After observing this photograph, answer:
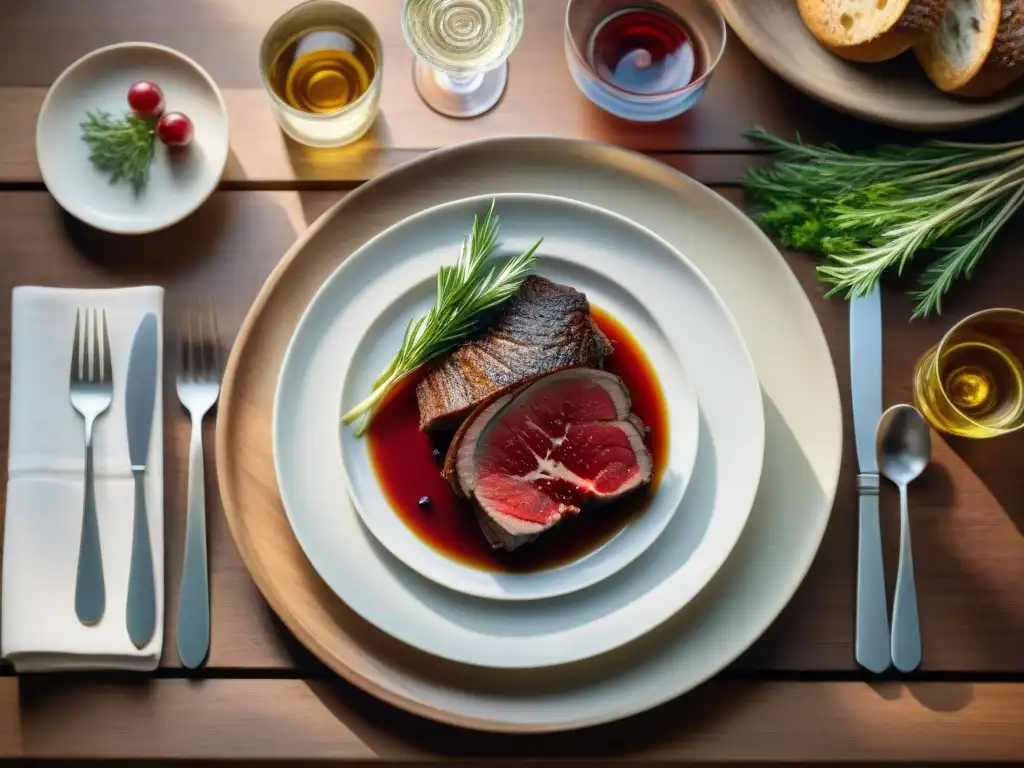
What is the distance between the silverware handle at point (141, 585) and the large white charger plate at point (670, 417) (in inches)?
11.1

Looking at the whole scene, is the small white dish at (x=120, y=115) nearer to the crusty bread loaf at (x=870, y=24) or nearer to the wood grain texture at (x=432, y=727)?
the wood grain texture at (x=432, y=727)

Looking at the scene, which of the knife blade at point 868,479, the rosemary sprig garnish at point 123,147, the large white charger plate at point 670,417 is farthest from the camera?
the rosemary sprig garnish at point 123,147

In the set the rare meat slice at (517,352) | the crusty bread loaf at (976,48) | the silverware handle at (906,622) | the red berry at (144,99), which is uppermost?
the red berry at (144,99)

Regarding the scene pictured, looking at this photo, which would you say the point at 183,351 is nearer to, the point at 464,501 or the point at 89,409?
the point at 89,409

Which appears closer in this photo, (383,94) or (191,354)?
(191,354)

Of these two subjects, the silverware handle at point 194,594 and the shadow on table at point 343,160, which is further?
the shadow on table at point 343,160

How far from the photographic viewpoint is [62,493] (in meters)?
1.70

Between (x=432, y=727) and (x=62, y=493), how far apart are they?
30.8 inches

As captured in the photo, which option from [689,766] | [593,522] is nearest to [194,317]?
[593,522]

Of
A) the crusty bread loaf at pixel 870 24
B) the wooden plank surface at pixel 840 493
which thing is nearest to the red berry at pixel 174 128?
the wooden plank surface at pixel 840 493

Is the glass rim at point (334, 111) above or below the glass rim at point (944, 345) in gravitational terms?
above

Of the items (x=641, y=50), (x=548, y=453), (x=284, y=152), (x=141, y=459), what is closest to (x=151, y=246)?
(x=284, y=152)

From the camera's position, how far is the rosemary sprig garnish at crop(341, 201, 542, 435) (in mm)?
1656

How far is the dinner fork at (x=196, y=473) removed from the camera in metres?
1.67
